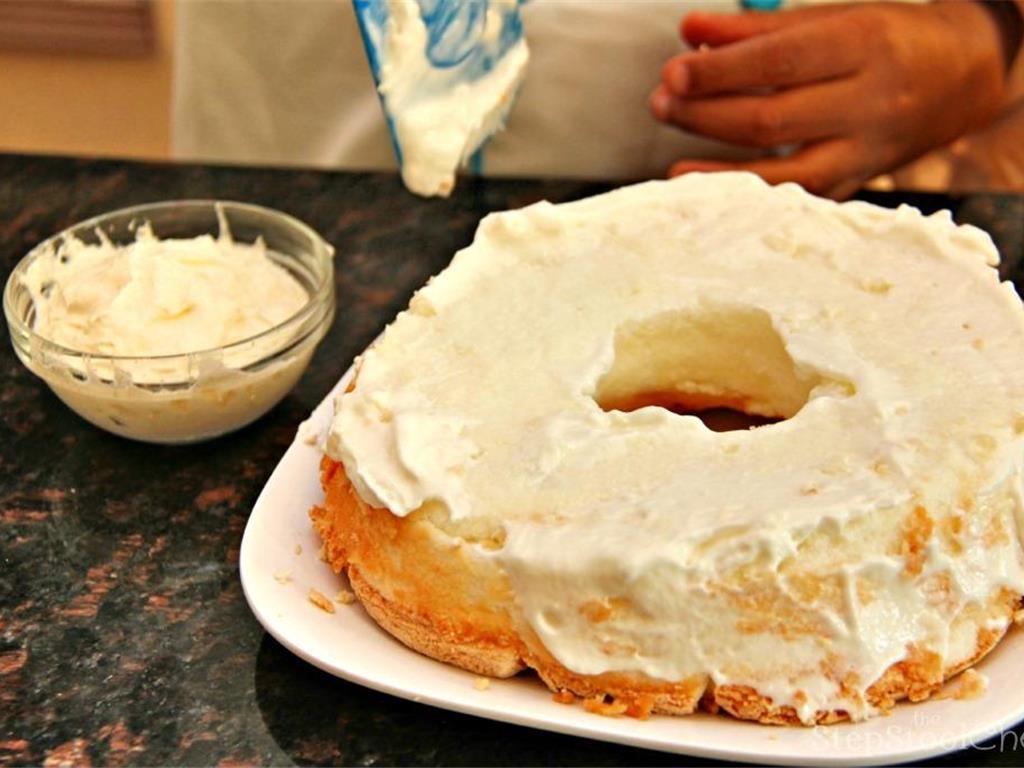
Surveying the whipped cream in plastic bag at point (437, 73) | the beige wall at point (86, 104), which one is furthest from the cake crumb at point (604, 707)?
the beige wall at point (86, 104)

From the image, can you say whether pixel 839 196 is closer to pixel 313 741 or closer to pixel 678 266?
pixel 678 266

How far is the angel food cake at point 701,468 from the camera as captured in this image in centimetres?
98

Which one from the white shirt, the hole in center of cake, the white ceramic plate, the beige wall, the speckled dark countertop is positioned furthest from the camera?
the beige wall

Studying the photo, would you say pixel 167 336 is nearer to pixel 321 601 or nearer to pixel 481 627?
pixel 321 601

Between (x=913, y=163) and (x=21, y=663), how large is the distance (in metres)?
1.74

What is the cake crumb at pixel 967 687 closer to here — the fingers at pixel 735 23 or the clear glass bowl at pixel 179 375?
the clear glass bowl at pixel 179 375

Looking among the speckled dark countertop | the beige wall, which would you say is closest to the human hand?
the speckled dark countertop

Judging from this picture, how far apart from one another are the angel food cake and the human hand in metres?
0.60

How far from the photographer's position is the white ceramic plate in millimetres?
940

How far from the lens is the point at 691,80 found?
75.9 inches

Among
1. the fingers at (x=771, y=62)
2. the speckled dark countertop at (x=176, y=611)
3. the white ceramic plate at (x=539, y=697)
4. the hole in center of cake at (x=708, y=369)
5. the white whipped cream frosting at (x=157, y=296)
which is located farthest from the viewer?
the fingers at (x=771, y=62)

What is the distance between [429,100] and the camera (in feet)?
5.38

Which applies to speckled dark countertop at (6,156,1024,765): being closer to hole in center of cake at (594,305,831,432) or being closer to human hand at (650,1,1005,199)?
human hand at (650,1,1005,199)

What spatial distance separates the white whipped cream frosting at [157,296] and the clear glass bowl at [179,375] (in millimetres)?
34
